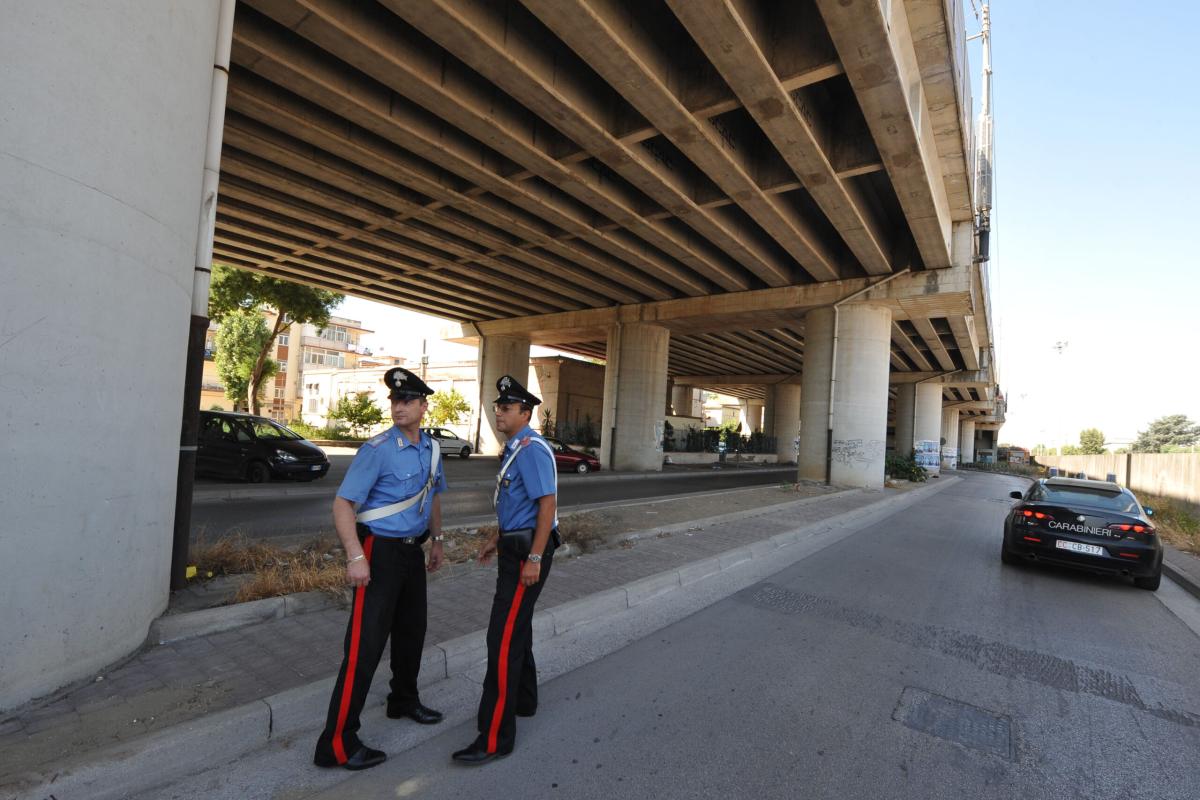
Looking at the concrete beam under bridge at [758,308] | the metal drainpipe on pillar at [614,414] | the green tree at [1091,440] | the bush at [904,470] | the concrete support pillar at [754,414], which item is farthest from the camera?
the green tree at [1091,440]

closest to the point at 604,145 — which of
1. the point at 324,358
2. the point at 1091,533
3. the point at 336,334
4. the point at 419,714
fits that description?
the point at 1091,533

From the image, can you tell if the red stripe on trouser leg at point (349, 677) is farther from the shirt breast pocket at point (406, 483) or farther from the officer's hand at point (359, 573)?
the shirt breast pocket at point (406, 483)

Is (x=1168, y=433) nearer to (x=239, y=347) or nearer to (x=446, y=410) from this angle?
(x=446, y=410)

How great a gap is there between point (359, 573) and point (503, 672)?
0.90 meters

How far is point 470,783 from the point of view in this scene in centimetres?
272

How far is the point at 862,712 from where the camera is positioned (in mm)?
3564

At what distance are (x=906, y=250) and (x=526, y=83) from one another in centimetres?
1403

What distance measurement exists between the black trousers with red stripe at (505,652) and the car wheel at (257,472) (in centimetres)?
1221

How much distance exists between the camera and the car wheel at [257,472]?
13.1 meters

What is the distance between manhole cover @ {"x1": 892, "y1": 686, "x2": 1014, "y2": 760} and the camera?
129 inches

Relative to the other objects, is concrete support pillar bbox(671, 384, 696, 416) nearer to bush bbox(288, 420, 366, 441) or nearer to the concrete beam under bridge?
the concrete beam under bridge

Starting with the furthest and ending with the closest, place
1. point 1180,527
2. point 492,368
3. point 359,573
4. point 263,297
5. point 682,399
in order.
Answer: point 682,399 → point 492,368 → point 263,297 → point 1180,527 → point 359,573

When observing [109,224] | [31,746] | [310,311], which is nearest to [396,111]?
[109,224]

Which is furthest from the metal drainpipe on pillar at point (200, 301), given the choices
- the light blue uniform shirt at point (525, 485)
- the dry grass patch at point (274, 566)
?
the light blue uniform shirt at point (525, 485)
